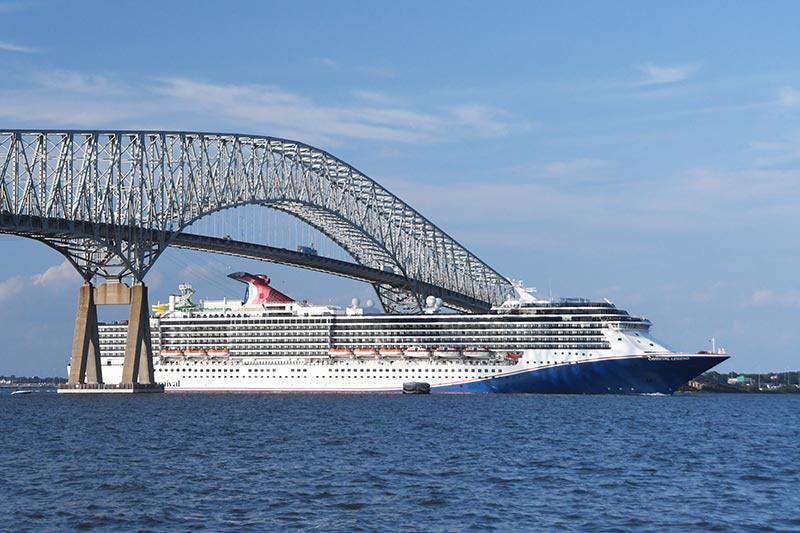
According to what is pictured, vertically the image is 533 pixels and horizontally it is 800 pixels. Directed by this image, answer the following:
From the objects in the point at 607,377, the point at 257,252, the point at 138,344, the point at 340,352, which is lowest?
the point at 607,377

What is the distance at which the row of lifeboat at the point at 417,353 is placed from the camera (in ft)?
326

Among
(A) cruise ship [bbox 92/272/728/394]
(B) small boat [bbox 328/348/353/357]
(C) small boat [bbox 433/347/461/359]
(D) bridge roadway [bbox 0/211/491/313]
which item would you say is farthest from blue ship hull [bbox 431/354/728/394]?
(D) bridge roadway [bbox 0/211/491/313]

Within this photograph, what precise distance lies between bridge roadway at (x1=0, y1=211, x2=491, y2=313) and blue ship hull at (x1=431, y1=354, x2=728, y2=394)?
2618cm

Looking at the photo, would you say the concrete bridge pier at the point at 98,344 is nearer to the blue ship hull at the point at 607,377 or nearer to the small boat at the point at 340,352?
the small boat at the point at 340,352

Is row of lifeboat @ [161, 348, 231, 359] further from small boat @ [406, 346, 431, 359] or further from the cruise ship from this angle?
small boat @ [406, 346, 431, 359]

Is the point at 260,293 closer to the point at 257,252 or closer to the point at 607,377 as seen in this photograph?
the point at 257,252

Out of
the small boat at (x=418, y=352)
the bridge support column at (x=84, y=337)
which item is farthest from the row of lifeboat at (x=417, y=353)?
A: the bridge support column at (x=84, y=337)

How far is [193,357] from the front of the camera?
110 metres

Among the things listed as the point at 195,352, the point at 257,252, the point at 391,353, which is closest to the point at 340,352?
the point at 391,353

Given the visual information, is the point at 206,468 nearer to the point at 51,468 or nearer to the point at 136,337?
the point at 51,468

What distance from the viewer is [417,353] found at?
335ft

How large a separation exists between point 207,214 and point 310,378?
18.3 m

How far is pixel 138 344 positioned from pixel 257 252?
25.6 metres

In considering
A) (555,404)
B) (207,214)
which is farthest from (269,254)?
(555,404)
